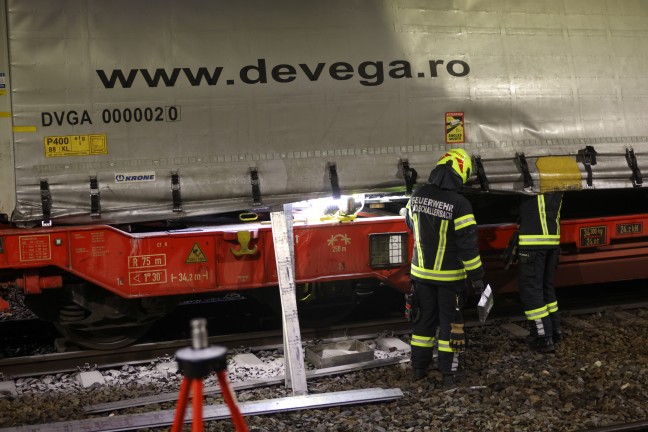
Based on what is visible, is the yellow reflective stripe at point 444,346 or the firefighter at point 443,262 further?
the yellow reflective stripe at point 444,346

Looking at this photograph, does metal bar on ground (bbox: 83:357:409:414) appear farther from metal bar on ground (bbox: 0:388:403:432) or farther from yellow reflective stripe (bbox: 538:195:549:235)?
yellow reflective stripe (bbox: 538:195:549:235)

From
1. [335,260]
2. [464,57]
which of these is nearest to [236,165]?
[335,260]

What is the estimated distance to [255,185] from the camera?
6.25m

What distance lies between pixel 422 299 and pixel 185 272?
80.0 inches

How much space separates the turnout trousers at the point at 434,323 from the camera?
5.96 m

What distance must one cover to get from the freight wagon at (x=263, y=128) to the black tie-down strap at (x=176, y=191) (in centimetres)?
2

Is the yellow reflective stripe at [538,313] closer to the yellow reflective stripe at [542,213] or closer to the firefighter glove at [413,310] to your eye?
the yellow reflective stripe at [542,213]

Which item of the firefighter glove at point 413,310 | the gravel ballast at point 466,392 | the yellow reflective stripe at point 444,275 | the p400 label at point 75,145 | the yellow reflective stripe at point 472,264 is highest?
the p400 label at point 75,145

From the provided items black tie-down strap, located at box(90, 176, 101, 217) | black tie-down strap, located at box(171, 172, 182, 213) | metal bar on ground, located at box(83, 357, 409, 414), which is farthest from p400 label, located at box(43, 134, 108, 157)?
metal bar on ground, located at box(83, 357, 409, 414)

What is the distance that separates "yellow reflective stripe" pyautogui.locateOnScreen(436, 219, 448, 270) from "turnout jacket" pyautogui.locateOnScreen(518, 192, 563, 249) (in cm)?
111

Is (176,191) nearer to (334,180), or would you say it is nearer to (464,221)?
(334,180)

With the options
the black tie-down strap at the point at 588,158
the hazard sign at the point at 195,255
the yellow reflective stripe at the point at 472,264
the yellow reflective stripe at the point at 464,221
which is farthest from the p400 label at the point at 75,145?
the black tie-down strap at the point at 588,158

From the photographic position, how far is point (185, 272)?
6.47m

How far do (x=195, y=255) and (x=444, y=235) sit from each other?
2135 millimetres
